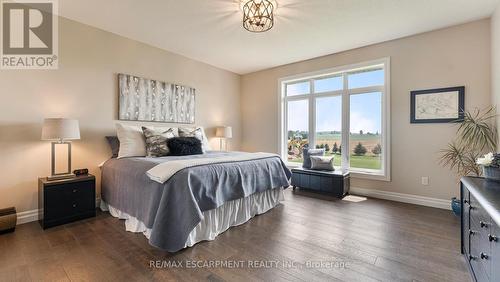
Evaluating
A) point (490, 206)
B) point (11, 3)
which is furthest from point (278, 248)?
point (11, 3)

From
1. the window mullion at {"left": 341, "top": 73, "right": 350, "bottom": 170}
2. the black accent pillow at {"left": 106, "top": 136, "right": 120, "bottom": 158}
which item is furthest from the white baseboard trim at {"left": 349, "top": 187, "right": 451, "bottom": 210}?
the black accent pillow at {"left": 106, "top": 136, "right": 120, "bottom": 158}

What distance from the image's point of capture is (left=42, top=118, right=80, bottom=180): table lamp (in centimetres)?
248

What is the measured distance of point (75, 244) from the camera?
7.06 ft

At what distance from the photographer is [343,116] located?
4.16 metres

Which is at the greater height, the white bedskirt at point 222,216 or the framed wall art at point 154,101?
the framed wall art at point 154,101

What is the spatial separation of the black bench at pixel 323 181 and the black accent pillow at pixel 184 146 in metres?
1.95

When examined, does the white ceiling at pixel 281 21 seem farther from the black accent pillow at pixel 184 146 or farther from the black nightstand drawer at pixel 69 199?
the black nightstand drawer at pixel 69 199

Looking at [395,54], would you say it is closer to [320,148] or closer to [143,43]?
[320,148]


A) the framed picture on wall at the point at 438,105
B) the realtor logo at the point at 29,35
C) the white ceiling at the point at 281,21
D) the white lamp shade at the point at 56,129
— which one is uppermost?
the white ceiling at the point at 281,21

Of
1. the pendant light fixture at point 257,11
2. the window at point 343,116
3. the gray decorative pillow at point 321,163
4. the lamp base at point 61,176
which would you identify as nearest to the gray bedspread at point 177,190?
the lamp base at point 61,176

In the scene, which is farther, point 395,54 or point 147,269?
point 395,54

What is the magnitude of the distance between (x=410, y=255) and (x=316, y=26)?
9.58 feet

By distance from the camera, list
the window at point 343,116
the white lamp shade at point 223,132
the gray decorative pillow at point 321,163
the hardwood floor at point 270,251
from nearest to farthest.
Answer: the hardwood floor at point 270,251 → the window at point 343,116 → the gray decorative pillow at point 321,163 → the white lamp shade at point 223,132

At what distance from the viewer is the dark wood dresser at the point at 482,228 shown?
1116 millimetres
